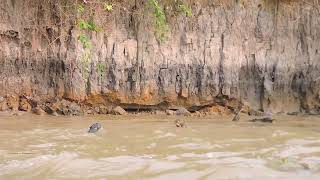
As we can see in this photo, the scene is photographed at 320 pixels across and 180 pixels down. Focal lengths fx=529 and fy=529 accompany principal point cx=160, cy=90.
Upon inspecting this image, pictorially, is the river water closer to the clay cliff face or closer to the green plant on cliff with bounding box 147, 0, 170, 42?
the clay cliff face

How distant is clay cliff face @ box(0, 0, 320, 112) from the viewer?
319 inches

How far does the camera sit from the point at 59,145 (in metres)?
5.68


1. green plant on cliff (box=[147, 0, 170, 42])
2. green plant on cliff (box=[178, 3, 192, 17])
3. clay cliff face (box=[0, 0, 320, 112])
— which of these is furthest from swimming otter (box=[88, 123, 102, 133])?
green plant on cliff (box=[178, 3, 192, 17])

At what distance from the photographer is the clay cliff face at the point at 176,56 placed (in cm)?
810

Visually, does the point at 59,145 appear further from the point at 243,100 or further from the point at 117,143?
the point at 243,100

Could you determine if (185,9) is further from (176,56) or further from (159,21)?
(176,56)

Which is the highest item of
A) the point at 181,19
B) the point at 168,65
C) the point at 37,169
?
the point at 181,19

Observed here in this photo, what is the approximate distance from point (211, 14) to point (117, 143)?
3463 mm

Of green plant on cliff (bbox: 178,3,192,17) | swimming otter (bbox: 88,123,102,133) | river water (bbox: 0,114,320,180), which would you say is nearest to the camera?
river water (bbox: 0,114,320,180)

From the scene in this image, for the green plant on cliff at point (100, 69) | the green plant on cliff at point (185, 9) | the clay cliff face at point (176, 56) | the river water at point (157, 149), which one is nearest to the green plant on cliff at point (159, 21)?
the clay cliff face at point (176, 56)

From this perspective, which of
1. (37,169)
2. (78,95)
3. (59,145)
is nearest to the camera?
(37,169)

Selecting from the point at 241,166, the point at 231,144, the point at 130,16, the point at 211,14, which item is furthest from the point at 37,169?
the point at 211,14

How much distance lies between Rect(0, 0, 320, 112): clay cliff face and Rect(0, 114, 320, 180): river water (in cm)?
67

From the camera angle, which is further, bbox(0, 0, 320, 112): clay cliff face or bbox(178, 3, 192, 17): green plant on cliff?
bbox(0, 0, 320, 112): clay cliff face
